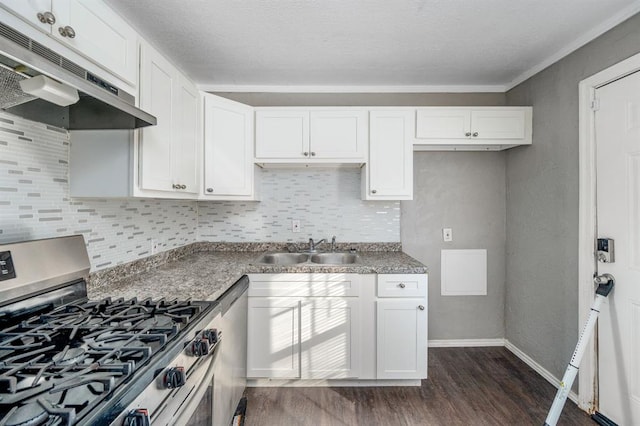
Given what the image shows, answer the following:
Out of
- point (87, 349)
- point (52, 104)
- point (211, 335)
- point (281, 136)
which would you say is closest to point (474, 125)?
point (281, 136)

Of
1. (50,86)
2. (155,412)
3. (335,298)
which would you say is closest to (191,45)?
(50,86)

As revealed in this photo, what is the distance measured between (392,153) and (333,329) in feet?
4.74

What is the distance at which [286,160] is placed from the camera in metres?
2.59

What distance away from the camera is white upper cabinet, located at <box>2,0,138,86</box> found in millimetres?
1015

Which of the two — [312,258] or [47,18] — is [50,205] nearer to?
[47,18]

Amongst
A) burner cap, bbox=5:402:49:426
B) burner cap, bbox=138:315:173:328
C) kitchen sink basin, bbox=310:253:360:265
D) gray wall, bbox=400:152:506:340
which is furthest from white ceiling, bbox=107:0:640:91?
burner cap, bbox=5:402:49:426

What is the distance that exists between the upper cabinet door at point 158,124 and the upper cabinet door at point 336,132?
1.08 meters

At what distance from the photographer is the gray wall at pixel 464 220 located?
298cm

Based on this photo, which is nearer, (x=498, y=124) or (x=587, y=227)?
(x=587, y=227)

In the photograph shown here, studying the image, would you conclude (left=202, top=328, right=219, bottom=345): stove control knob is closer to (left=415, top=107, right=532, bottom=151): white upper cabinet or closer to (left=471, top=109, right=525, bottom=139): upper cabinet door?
(left=415, top=107, right=532, bottom=151): white upper cabinet

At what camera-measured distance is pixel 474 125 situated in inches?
103

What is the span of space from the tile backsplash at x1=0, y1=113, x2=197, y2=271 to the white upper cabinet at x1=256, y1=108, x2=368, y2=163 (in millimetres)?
1050

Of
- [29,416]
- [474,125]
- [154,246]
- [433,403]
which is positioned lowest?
[433,403]

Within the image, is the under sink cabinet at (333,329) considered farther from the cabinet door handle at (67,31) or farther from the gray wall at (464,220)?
the cabinet door handle at (67,31)
